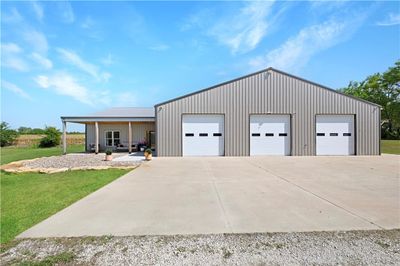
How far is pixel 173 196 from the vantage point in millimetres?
5762

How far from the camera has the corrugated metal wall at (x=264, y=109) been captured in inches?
602

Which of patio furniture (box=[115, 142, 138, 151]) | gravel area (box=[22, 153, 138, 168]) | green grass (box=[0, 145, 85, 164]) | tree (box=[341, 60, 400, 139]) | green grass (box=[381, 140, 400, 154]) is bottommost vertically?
green grass (box=[0, 145, 85, 164])

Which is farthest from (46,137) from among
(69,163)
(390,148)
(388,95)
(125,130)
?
(388,95)

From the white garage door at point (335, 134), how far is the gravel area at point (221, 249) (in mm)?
13215

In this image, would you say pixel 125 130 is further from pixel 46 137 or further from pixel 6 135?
pixel 6 135

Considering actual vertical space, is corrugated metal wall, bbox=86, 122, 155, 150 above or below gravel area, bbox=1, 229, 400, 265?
above

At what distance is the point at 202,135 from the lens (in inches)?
610

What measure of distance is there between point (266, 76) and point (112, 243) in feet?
47.6

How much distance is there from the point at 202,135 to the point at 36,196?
10.7m

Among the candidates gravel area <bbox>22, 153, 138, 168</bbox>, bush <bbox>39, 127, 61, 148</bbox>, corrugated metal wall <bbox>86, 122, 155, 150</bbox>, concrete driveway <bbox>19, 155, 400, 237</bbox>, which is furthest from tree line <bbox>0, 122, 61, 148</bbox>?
concrete driveway <bbox>19, 155, 400, 237</bbox>

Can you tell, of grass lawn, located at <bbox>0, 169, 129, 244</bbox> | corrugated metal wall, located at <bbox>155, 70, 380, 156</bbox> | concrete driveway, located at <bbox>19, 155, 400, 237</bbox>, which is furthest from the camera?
corrugated metal wall, located at <bbox>155, 70, 380, 156</bbox>

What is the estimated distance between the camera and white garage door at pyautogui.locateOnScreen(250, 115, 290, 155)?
611 inches

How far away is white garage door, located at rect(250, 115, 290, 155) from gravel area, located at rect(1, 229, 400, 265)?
39.2ft

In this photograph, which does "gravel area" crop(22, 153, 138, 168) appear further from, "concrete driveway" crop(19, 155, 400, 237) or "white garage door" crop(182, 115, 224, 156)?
"concrete driveway" crop(19, 155, 400, 237)
